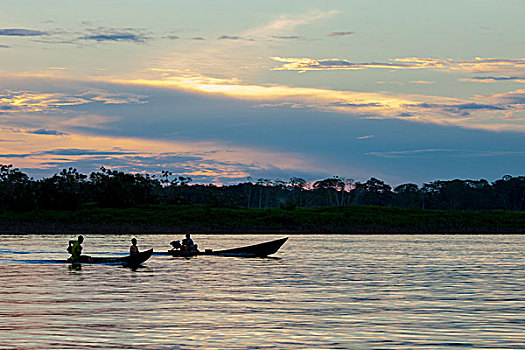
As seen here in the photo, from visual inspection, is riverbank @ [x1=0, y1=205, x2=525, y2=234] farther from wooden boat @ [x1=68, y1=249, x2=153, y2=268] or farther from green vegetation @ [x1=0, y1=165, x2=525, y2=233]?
wooden boat @ [x1=68, y1=249, x2=153, y2=268]

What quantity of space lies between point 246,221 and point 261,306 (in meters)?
82.9

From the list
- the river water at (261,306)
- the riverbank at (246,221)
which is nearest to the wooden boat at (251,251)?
the river water at (261,306)

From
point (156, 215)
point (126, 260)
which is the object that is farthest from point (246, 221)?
point (126, 260)

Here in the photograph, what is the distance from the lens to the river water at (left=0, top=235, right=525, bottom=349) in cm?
1780

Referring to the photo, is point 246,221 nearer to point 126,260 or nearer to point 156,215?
point 156,215

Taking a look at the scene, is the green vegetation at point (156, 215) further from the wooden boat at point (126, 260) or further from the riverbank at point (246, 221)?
the wooden boat at point (126, 260)

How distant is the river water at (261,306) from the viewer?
17797 mm

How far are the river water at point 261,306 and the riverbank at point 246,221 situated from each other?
5753cm

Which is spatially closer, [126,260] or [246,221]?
[126,260]

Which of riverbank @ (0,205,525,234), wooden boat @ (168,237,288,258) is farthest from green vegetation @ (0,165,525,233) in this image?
wooden boat @ (168,237,288,258)

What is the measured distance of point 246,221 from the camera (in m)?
Result: 107

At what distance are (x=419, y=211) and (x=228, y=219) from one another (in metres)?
36.8

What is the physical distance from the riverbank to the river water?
57.5 meters

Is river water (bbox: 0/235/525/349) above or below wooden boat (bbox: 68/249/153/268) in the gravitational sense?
below
